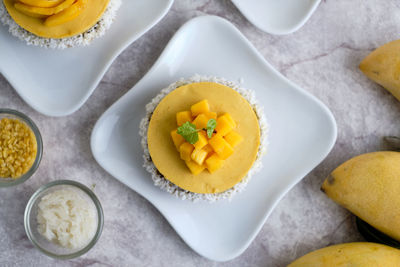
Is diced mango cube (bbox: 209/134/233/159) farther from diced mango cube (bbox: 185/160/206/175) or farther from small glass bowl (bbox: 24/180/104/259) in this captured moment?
small glass bowl (bbox: 24/180/104/259)

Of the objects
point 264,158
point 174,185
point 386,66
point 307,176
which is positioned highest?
point 386,66

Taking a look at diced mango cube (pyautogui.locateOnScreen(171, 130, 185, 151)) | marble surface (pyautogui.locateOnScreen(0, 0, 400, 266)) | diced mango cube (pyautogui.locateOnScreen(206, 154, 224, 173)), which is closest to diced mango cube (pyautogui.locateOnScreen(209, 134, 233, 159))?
diced mango cube (pyautogui.locateOnScreen(206, 154, 224, 173))

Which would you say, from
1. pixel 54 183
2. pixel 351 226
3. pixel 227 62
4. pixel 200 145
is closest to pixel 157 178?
pixel 200 145

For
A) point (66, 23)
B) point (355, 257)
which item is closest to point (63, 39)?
point (66, 23)

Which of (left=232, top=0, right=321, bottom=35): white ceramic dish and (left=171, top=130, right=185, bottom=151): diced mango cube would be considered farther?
(left=232, top=0, right=321, bottom=35): white ceramic dish

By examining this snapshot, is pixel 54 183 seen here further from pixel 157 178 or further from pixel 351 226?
pixel 351 226

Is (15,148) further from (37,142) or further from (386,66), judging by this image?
(386,66)
